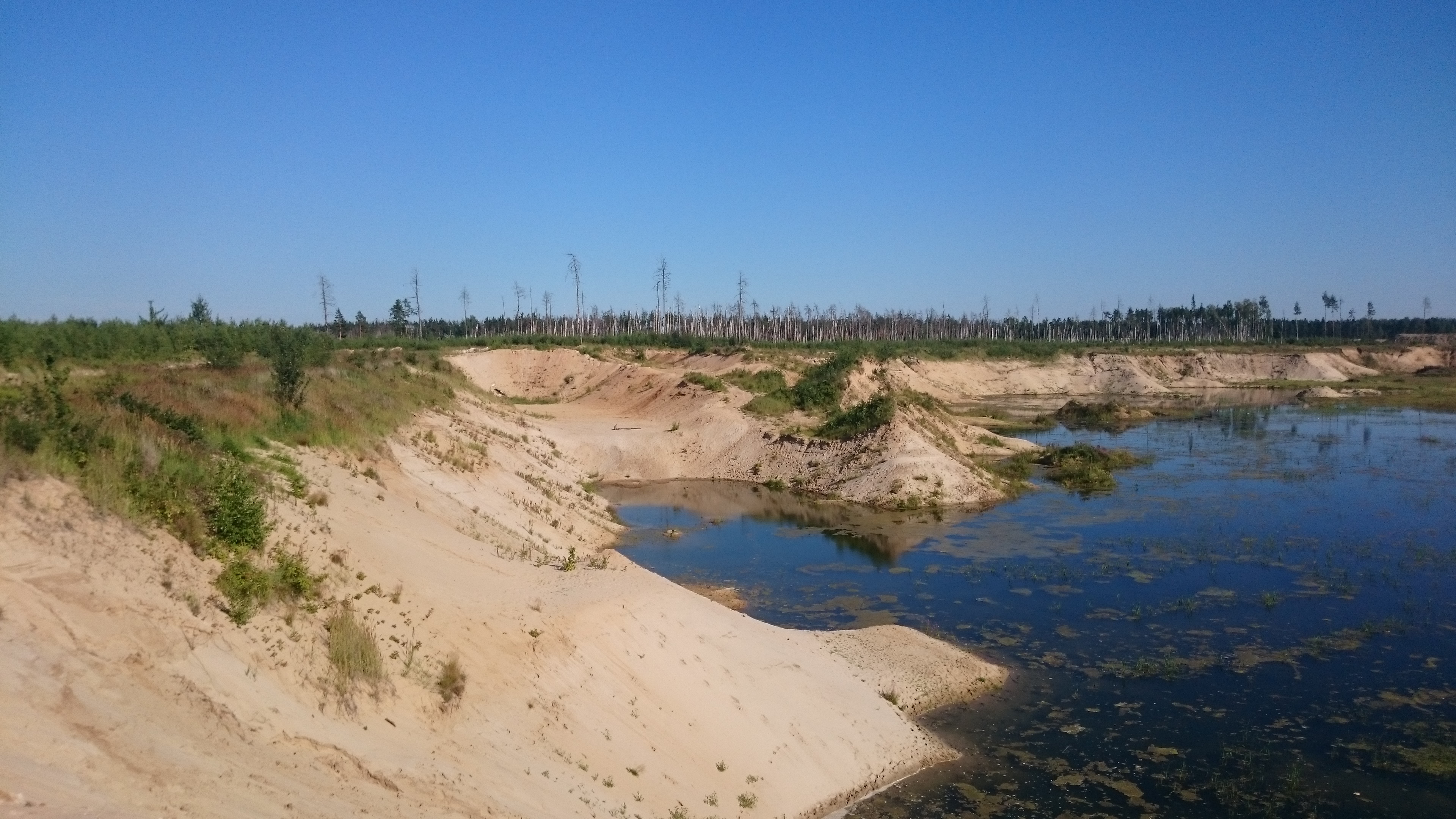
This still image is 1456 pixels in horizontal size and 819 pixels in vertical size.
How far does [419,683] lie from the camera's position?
A: 9.98 metres

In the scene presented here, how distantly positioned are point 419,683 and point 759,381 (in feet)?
145

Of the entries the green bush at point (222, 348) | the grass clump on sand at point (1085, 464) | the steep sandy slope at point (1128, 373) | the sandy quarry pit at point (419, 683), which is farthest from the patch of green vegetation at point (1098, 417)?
the green bush at point (222, 348)

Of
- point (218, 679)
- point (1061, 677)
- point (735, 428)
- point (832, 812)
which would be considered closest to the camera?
point (218, 679)

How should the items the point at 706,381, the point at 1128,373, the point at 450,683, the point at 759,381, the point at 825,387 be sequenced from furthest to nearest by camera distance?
the point at 1128,373
the point at 759,381
the point at 706,381
the point at 825,387
the point at 450,683

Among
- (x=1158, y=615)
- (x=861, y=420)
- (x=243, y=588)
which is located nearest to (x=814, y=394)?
(x=861, y=420)

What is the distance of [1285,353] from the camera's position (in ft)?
320

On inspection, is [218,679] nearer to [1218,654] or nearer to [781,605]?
[781,605]

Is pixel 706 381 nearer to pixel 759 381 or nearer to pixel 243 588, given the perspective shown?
pixel 759 381

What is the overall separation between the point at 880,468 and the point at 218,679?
1127 inches

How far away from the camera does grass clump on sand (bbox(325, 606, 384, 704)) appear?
Answer: 9.30m

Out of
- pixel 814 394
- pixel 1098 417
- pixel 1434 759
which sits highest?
pixel 814 394

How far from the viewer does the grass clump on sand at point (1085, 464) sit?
35.6m

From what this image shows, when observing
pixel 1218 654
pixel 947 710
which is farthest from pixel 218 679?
pixel 1218 654

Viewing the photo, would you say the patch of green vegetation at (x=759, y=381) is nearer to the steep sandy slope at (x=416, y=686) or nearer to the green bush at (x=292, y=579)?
the steep sandy slope at (x=416, y=686)
